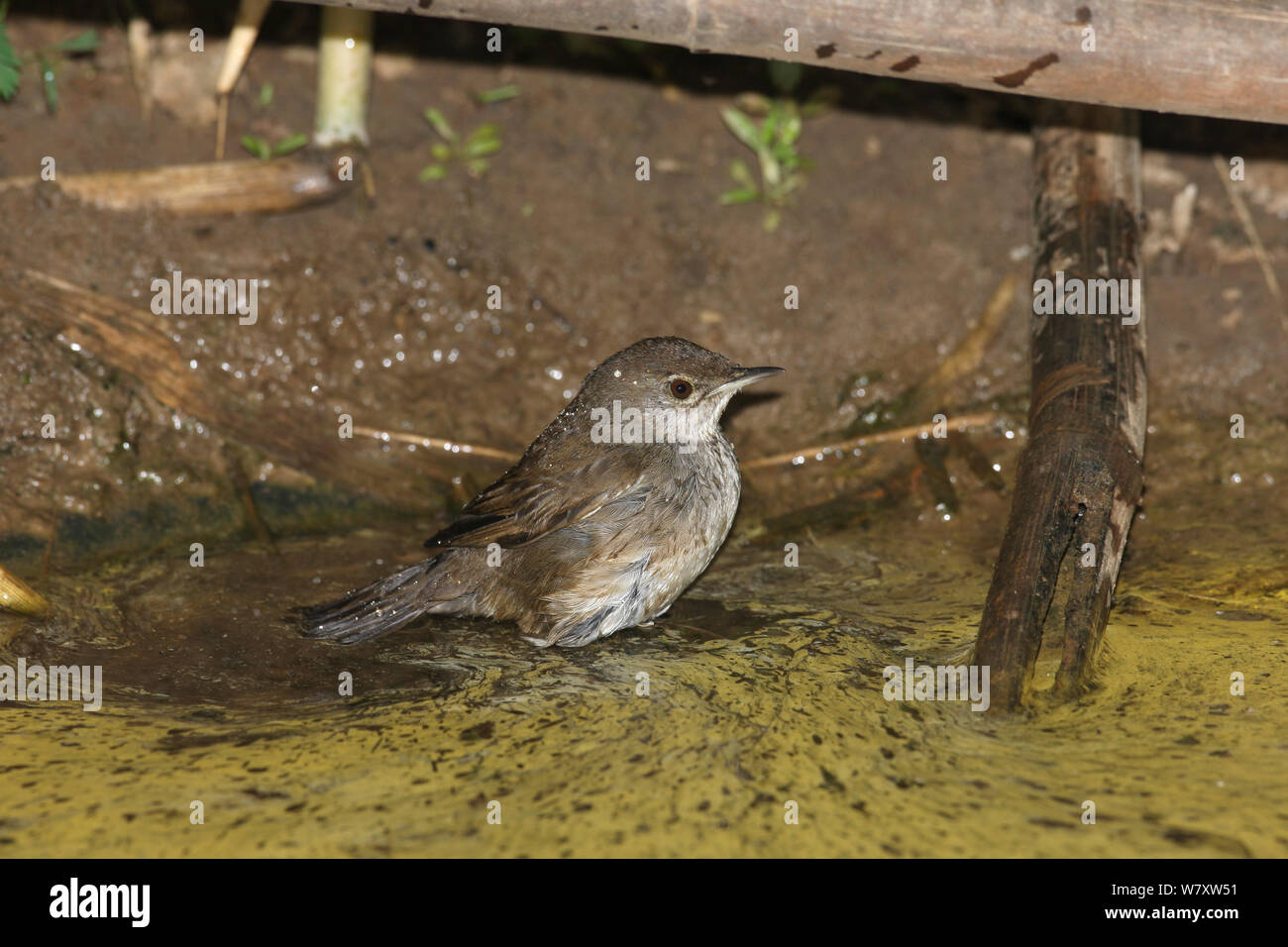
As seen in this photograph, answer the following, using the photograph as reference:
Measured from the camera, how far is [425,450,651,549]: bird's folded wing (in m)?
4.85

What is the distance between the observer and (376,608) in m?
4.76

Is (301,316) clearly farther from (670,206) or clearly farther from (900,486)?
(900,486)

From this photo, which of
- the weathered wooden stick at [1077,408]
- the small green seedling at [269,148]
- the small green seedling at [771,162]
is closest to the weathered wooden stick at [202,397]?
the small green seedling at [269,148]

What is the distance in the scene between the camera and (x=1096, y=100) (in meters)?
4.72

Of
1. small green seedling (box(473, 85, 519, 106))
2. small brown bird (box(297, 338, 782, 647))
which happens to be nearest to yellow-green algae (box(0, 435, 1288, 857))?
small brown bird (box(297, 338, 782, 647))

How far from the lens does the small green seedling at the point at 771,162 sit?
6.81m

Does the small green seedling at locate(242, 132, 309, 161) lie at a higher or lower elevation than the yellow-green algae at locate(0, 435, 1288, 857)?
higher

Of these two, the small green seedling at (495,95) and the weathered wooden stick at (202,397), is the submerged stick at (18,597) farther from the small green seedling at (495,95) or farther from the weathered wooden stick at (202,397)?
the small green seedling at (495,95)

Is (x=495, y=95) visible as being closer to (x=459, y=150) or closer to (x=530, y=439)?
(x=459, y=150)

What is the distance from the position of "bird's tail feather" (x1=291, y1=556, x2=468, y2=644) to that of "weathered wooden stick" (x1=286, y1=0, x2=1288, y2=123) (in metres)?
2.23

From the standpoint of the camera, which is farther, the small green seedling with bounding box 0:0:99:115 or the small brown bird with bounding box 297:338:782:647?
the small green seedling with bounding box 0:0:99:115

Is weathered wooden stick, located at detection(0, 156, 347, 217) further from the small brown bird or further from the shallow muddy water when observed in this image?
the small brown bird

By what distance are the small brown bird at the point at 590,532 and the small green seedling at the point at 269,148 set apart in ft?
8.57

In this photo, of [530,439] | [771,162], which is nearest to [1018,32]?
[771,162]
